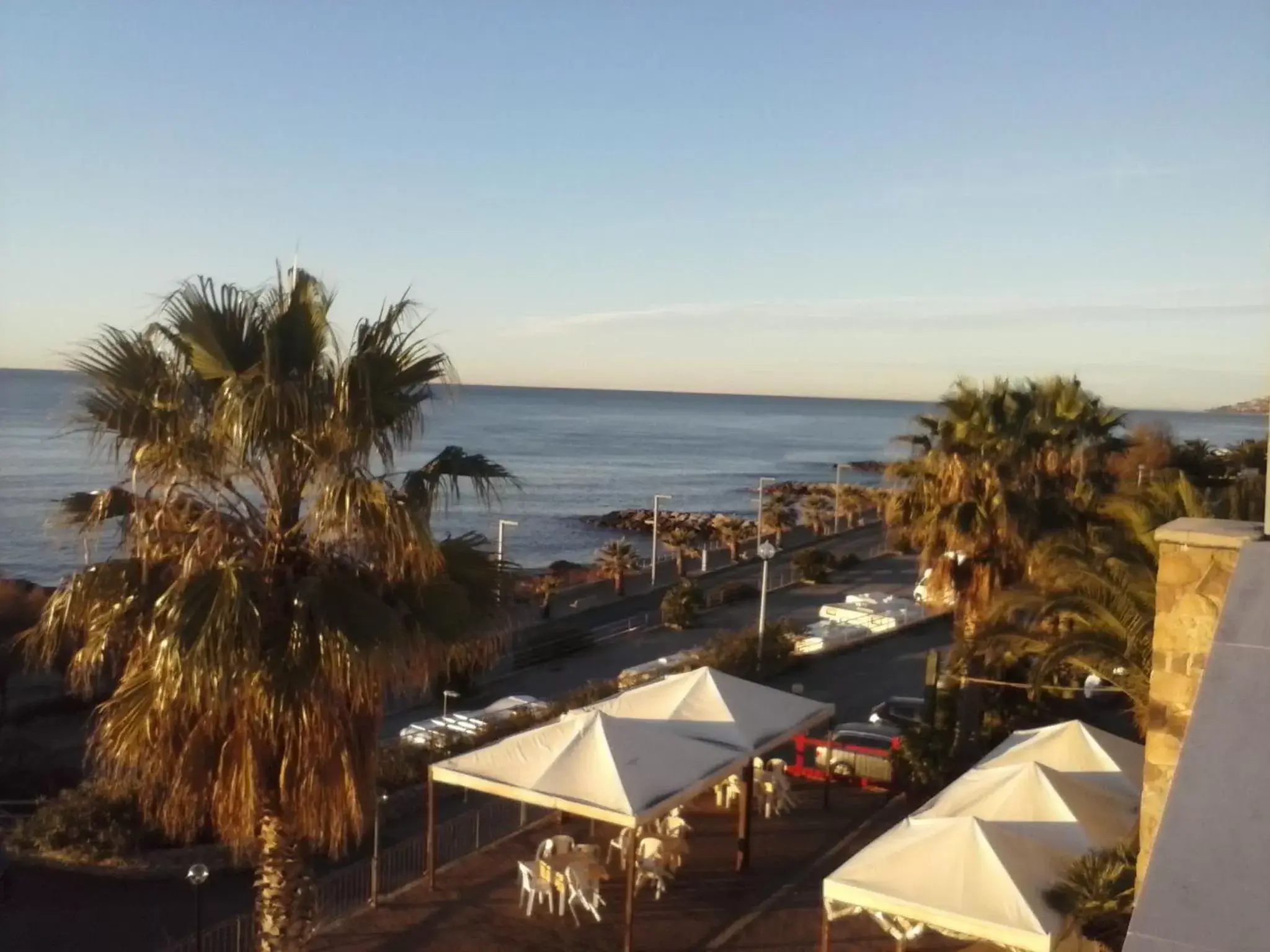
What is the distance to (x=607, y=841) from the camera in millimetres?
12422

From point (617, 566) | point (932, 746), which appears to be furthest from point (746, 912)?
point (617, 566)

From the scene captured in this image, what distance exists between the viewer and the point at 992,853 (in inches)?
323

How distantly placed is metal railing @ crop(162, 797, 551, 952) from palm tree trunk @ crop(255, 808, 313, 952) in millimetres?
1412

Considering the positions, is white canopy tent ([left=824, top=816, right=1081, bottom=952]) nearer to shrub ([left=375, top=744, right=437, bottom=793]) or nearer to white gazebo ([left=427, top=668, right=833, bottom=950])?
white gazebo ([left=427, top=668, right=833, bottom=950])

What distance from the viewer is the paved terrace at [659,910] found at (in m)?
9.70

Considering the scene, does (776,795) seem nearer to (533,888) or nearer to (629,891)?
(533,888)

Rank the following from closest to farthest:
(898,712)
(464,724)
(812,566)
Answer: (464,724) → (898,712) → (812,566)

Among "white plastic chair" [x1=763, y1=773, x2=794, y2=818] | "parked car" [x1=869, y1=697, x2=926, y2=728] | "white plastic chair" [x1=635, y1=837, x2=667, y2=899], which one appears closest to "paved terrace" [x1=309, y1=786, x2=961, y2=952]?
"white plastic chair" [x1=635, y1=837, x2=667, y2=899]

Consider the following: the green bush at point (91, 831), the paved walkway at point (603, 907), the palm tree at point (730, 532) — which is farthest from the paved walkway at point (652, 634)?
the paved walkway at point (603, 907)

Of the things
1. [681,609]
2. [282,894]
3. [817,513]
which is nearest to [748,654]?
[681,609]

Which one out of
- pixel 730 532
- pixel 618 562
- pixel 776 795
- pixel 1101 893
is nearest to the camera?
pixel 1101 893

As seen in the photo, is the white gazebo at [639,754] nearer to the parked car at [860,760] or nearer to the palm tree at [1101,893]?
the parked car at [860,760]

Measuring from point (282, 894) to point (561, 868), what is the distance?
A: 3595 millimetres

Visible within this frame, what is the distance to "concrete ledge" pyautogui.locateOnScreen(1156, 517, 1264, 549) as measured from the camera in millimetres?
5797
